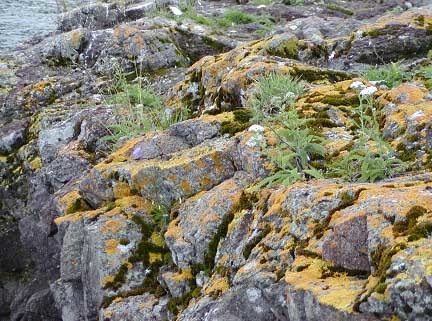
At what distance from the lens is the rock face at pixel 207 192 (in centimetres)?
385

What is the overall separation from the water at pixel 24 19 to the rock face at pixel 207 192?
4139mm

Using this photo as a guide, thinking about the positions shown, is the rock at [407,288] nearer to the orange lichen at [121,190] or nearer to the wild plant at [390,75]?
the orange lichen at [121,190]

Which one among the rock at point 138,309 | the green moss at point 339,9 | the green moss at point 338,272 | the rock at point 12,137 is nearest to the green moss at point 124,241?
the rock at point 138,309

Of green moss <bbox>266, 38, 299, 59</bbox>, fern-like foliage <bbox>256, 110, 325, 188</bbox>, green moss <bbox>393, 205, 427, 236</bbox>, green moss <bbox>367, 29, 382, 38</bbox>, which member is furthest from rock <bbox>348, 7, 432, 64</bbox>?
green moss <bbox>393, 205, 427, 236</bbox>

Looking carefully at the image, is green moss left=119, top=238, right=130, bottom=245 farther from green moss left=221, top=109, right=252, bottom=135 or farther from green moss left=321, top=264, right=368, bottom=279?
green moss left=321, top=264, right=368, bottom=279

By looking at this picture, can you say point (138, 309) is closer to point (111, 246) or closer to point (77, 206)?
point (111, 246)

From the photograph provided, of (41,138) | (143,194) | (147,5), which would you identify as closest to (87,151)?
(41,138)

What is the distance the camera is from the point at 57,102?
36.7 ft

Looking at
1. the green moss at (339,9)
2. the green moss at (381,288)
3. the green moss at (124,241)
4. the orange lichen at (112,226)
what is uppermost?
the green moss at (381,288)

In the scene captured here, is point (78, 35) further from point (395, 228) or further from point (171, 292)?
point (395, 228)

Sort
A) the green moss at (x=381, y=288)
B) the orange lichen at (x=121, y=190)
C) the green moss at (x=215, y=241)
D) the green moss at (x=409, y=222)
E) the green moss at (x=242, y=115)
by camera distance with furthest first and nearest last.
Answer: the green moss at (x=242, y=115) < the orange lichen at (x=121, y=190) < the green moss at (x=215, y=241) < the green moss at (x=409, y=222) < the green moss at (x=381, y=288)

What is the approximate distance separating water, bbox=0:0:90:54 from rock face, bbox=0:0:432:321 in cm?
414

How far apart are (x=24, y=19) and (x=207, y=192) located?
16.1 meters

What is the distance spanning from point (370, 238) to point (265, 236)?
1.22 meters
